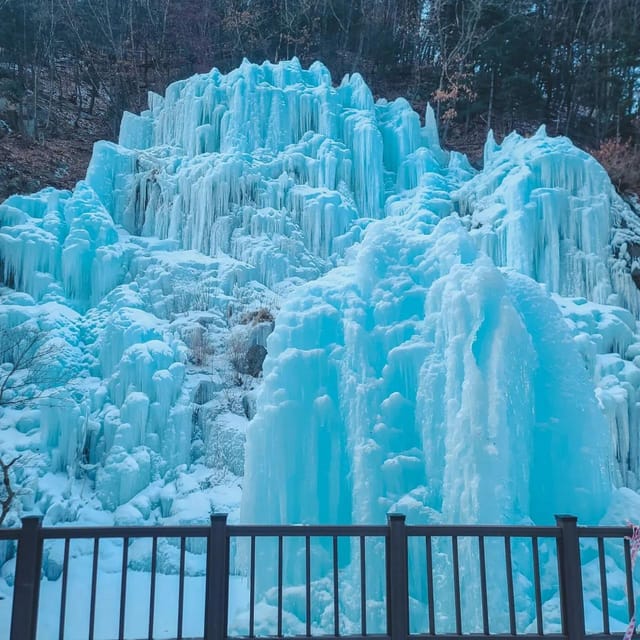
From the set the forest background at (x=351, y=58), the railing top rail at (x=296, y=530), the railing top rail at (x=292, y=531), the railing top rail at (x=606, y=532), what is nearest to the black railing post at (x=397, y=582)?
the railing top rail at (x=292, y=531)

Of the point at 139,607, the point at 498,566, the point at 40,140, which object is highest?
the point at 40,140

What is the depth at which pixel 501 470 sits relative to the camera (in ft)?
16.8

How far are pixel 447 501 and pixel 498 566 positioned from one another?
0.69 meters

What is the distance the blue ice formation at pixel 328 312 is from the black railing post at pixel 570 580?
140 cm

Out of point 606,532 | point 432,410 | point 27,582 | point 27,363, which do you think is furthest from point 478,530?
point 27,363

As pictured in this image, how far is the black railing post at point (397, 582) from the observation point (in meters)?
3.45

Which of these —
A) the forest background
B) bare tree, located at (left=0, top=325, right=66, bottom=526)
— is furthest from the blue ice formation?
the forest background

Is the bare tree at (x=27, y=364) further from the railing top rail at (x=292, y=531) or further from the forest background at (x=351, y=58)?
the forest background at (x=351, y=58)

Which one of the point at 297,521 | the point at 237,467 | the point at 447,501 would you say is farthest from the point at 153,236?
the point at 447,501

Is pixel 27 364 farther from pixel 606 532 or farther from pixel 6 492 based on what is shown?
pixel 606 532

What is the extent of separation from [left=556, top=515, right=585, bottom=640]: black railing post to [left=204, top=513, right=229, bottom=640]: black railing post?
78.6 inches

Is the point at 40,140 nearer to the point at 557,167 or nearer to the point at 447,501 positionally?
the point at 557,167

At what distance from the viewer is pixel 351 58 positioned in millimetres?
20719

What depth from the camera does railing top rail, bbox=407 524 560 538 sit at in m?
3.45
